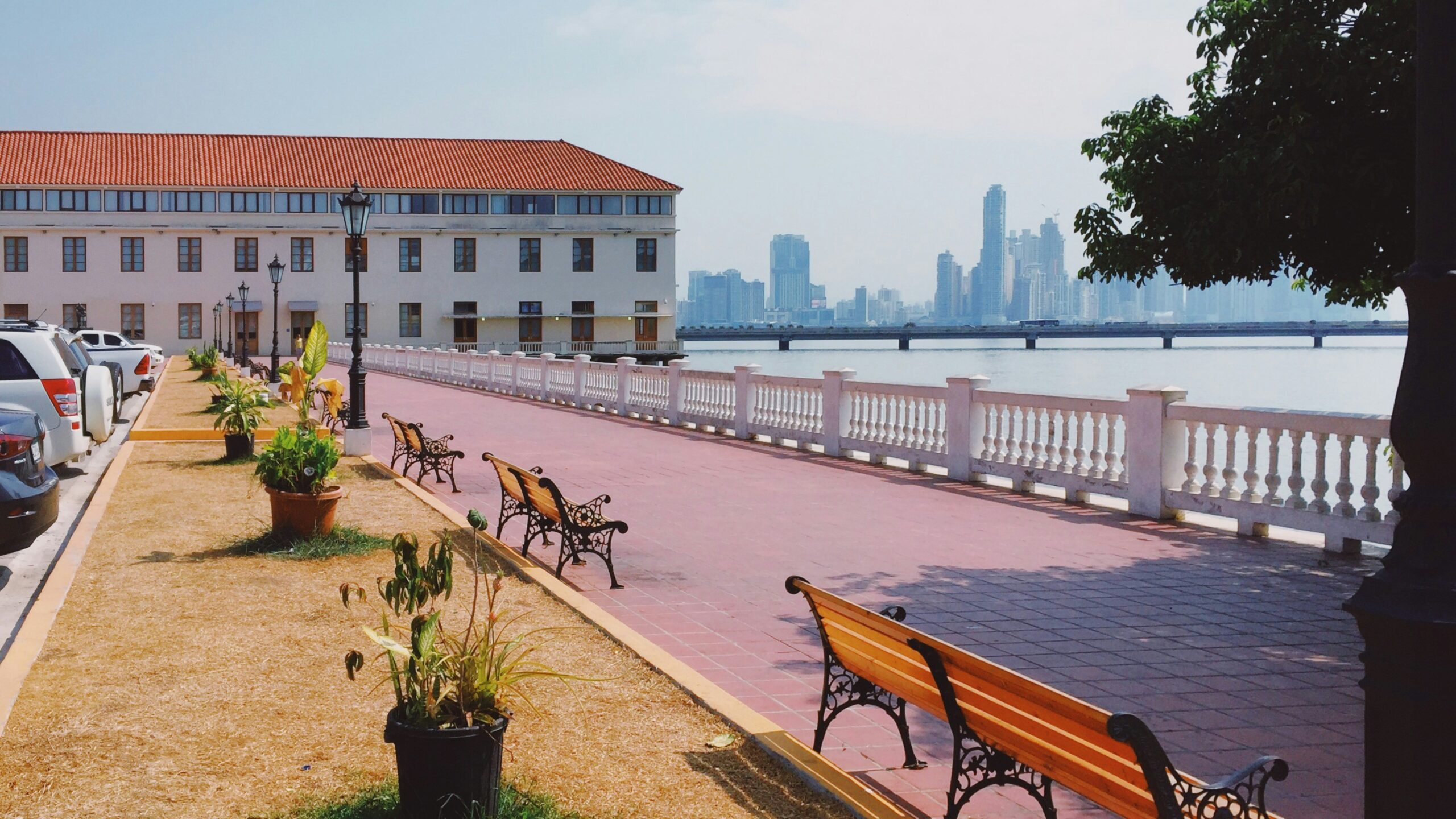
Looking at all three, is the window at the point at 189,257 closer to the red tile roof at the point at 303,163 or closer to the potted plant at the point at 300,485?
the red tile roof at the point at 303,163

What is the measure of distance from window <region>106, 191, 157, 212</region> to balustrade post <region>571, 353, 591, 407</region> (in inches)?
2200

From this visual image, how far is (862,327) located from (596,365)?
103528mm

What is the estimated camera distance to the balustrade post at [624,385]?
26578 millimetres

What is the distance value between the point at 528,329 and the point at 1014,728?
7881cm

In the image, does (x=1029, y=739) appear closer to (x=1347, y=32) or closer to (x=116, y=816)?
(x=116, y=816)

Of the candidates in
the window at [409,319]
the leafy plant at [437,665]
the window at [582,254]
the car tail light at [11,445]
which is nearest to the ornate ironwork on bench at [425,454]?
the car tail light at [11,445]

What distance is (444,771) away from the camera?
4566 mm

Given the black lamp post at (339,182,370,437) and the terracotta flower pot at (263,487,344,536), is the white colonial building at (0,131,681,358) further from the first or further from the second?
the terracotta flower pot at (263,487,344,536)

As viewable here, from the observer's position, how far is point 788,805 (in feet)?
15.9

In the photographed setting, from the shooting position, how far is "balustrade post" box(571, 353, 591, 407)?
29.5m

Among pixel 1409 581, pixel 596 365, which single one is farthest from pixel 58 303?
pixel 1409 581

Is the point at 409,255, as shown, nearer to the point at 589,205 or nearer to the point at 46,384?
the point at 589,205

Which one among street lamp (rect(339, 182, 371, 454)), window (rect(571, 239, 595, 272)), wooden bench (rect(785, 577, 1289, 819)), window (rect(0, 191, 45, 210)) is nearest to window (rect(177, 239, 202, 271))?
window (rect(0, 191, 45, 210))

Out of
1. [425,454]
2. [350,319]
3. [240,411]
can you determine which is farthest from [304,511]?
[350,319]
